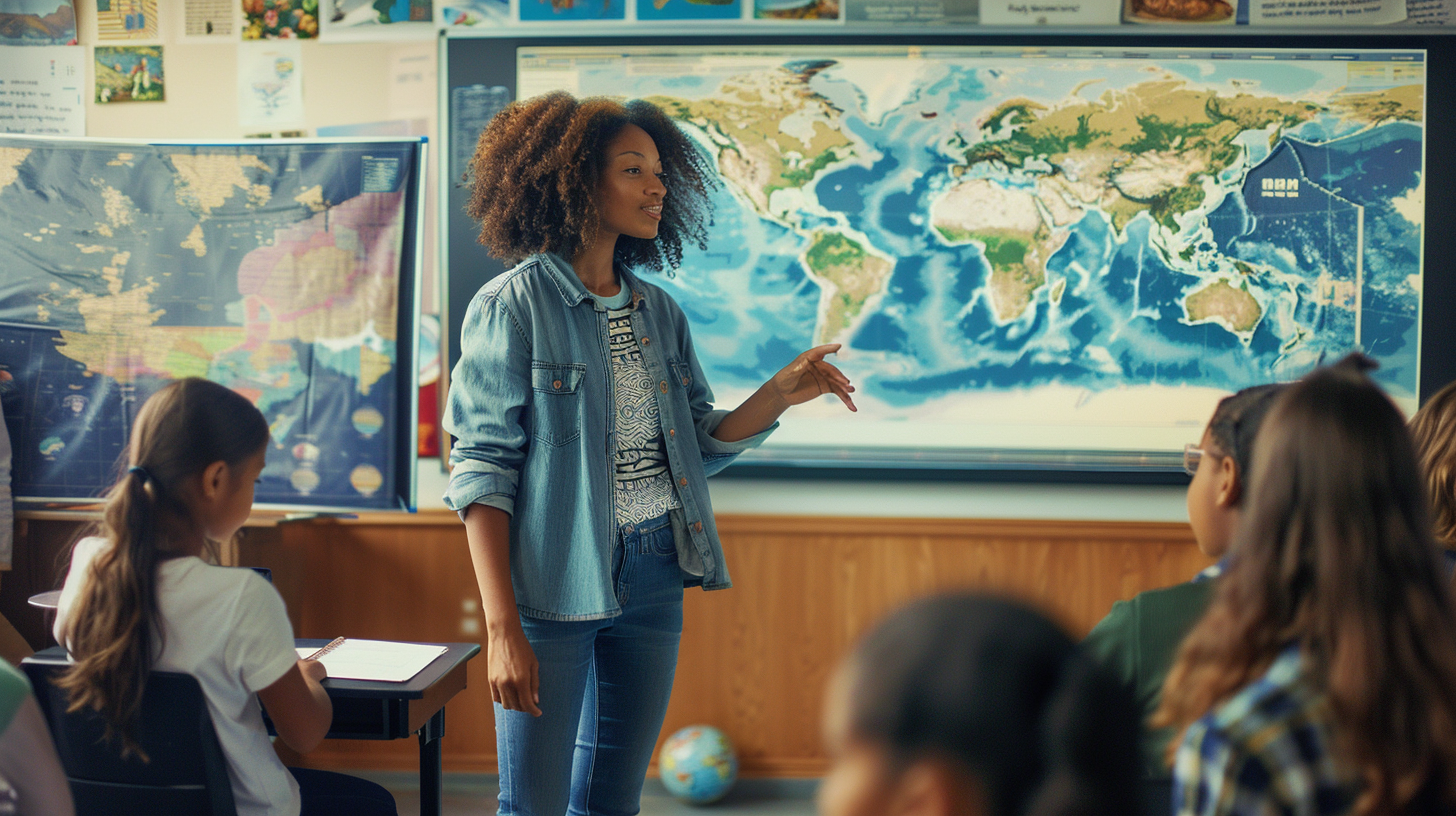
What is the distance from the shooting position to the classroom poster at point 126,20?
2602 millimetres

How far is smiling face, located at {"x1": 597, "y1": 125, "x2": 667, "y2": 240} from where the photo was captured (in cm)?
153

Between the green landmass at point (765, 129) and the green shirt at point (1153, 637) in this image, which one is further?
the green landmass at point (765, 129)

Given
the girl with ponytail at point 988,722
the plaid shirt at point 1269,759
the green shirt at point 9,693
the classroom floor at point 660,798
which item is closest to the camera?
the girl with ponytail at point 988,722

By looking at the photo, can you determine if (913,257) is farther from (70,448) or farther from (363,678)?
(70,448)

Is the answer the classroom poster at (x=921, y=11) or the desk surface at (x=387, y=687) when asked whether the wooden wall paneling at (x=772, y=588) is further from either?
the classroom poster at (x=921, y=11)

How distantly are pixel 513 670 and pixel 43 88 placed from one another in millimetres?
2422

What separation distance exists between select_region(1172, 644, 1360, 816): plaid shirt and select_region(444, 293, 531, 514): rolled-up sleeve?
94 centimetres

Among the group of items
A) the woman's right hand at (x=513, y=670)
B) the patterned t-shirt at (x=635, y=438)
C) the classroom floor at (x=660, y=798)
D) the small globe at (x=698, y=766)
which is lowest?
the classroom floor at (x=660, y=798)

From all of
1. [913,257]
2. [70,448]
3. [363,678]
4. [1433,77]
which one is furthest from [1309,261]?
[70,448]

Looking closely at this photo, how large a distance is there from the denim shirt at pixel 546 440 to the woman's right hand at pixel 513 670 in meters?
0.07

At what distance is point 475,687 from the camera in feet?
8.54

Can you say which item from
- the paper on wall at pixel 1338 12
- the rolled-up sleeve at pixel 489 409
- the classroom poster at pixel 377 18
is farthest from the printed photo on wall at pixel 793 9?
the rolled-up sleeve at pixel 489 409

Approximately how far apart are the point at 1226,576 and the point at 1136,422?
1.82 meters

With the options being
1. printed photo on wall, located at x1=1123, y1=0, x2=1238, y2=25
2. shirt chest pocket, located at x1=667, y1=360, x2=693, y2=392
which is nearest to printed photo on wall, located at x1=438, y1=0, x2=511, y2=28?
shirt chest pocket, located at x1=667, y1=360, x2=693, y2=392
